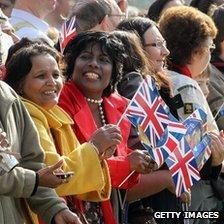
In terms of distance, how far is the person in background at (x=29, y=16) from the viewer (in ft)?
23.3

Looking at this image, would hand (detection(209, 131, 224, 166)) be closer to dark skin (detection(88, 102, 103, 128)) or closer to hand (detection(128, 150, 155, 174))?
hand (detection(128, 150, 155, 174))

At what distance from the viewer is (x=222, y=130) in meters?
7.18

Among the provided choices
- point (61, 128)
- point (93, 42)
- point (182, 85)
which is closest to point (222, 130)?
point (182, 85)

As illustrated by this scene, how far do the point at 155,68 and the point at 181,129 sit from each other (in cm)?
81

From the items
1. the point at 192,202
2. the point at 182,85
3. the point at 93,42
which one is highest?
the point at 93,42

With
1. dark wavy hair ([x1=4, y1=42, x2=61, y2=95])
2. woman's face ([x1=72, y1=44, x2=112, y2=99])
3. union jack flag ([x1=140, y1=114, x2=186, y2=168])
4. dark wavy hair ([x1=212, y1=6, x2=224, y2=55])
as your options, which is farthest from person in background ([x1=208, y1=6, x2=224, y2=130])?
dark wavy hair ([x1=4, y1=42, x2=61, y2=95])

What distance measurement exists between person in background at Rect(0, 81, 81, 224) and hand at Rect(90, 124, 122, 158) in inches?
19.0

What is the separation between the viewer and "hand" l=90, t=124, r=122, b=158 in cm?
511

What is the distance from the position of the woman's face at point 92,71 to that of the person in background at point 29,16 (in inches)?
51.4

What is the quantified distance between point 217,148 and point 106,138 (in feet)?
5.68

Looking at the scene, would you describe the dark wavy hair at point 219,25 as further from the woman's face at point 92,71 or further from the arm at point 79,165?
the arm at point 79,165

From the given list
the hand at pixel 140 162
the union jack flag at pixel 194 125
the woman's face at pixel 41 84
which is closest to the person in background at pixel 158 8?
the union jack flag at pixel 194 125

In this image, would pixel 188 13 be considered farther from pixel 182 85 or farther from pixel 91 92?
pixel 91 92

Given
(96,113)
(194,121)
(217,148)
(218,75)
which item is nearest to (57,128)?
(96,113)
